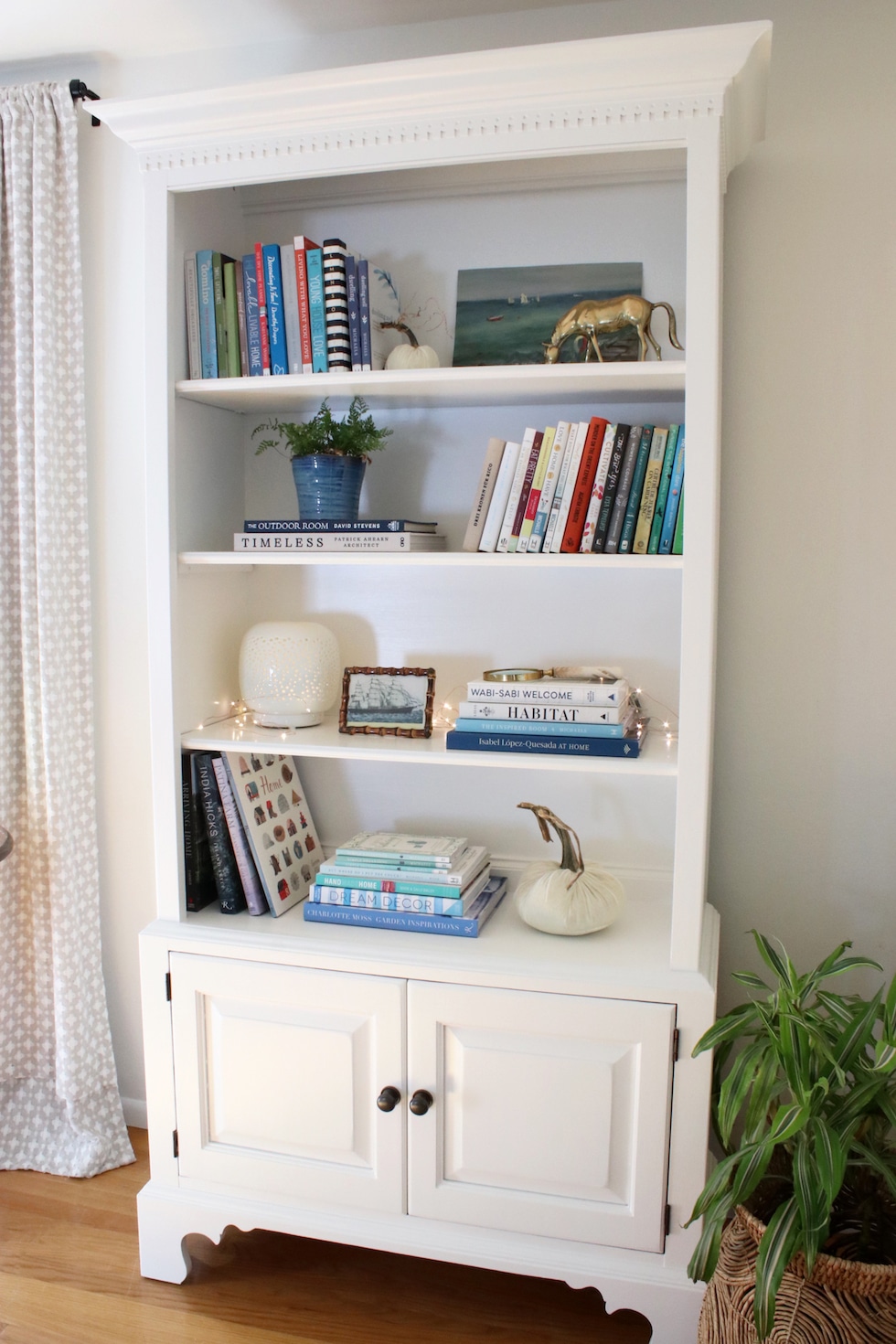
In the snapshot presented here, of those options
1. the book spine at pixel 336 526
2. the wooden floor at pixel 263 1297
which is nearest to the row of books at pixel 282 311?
the book spine at pixel 336 526

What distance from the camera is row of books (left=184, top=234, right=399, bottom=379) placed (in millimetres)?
1787

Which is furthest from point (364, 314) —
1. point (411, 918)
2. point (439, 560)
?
point (411, 918)

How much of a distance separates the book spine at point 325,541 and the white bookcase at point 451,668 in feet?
0.17

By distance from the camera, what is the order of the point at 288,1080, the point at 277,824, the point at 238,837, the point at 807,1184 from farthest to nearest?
1. the point at 277,824
2. the point at 238,837
3. the point at 288,1080
4. the point at 807,1184

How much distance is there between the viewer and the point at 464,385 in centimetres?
174

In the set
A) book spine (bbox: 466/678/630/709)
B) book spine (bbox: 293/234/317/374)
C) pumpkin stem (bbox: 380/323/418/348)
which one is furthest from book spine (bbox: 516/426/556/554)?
book spine (bbox: 293/234/317/374)

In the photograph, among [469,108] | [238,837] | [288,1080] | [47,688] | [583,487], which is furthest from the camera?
[47,688]

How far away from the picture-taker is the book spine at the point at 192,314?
1840 millimetres

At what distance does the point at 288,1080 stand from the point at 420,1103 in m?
0.26

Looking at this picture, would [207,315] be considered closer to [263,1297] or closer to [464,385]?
[464,385]

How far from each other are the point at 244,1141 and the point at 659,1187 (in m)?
0.75

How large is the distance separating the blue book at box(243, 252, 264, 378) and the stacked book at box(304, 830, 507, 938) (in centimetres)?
91

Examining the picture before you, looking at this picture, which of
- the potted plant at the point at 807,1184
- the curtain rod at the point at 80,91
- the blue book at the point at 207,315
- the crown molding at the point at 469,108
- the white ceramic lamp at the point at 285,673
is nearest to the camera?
the potted plant at the point at 807,1184

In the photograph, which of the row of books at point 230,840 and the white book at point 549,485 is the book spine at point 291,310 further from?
the row of books at point 230,840
